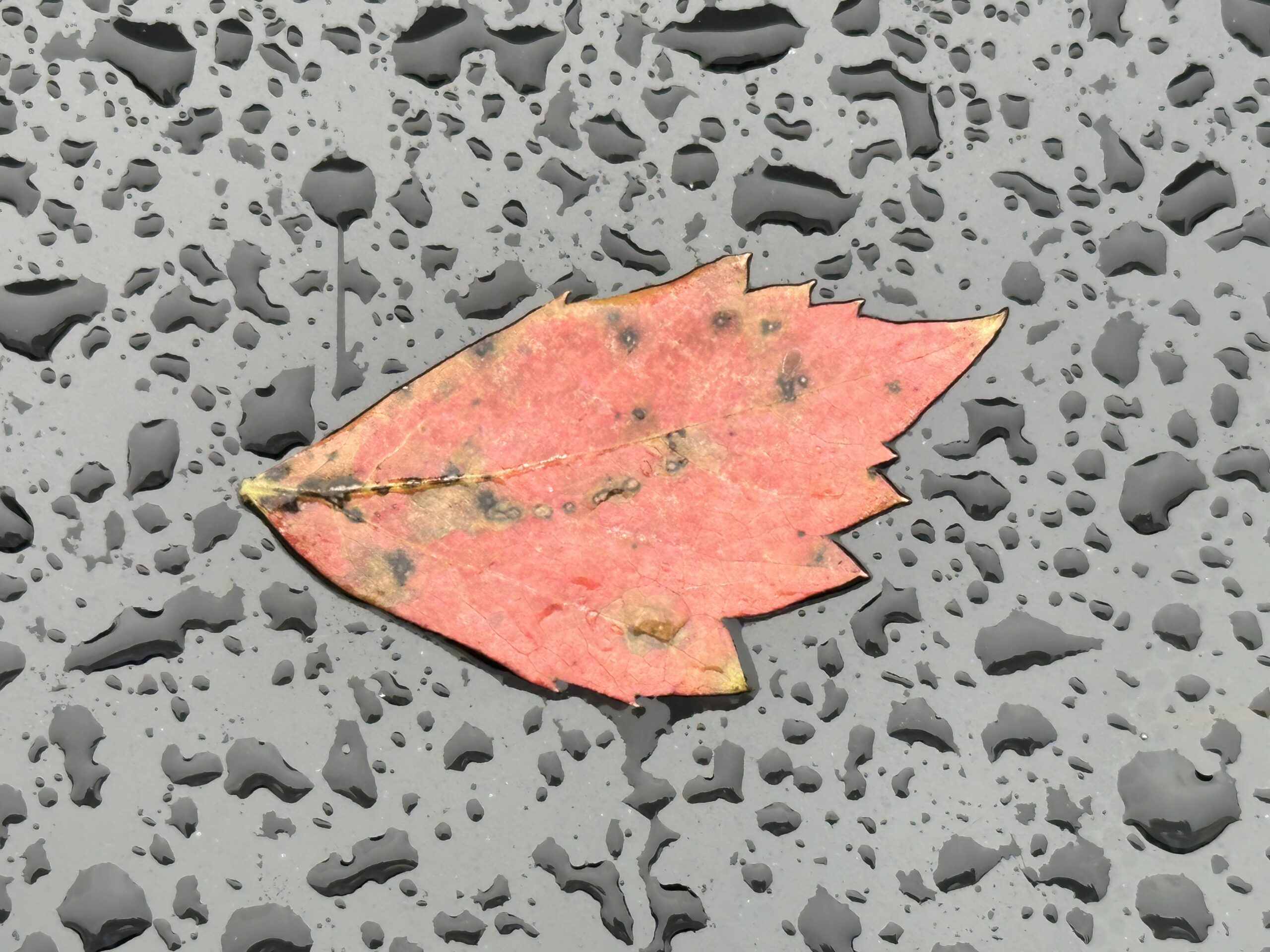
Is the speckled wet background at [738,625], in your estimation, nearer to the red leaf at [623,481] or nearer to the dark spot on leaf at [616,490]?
the red leaf at [623,481]

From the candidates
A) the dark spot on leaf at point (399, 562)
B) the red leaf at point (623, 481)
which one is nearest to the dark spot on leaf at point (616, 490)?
the red leaf at point (623, 481)

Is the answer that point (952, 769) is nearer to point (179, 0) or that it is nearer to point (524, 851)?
point (524, 851)

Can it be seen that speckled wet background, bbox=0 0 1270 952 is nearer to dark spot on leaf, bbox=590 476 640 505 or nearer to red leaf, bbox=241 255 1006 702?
Answer: red leaf, bbox=241 255 1006 702

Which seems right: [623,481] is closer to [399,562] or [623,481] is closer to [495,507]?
[495,507]

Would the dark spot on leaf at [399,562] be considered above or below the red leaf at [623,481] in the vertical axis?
below

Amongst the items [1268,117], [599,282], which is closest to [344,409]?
[599,282]

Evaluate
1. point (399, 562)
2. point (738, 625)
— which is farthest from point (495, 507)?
point (738, 625)
